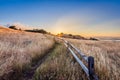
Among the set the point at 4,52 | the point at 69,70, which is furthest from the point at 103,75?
the point at 4,52

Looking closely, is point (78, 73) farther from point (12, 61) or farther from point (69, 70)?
point (12, 61)

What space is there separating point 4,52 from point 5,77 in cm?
198

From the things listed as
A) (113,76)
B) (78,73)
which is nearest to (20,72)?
(78,73)

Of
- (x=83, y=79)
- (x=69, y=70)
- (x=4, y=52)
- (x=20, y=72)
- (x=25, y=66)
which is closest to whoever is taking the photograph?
(x=83, y=79)

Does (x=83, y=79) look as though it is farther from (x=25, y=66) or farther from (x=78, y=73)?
(x=25, y=66)

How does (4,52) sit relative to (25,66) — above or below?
above

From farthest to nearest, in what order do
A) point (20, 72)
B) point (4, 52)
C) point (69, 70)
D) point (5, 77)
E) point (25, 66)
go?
point (4, 52) < point (25, 66) < point (20, 72) < point (69, 70) < point (5, 77)

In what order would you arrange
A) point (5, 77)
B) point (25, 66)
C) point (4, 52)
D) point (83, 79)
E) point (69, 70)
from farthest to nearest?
1. point (4, 52)
2. point (25, 66)
3. point (69, 70)
4. point (5, 77)
5. point (83, 79)

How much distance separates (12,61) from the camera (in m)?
5.39

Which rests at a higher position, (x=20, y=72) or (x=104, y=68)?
(x=104, y=68)

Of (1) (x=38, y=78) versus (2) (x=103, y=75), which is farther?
(1) (x=38, y=78)

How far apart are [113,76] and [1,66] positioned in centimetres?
336

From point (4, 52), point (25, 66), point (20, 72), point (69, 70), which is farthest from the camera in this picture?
point (4, 52)

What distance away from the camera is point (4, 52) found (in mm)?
6305
